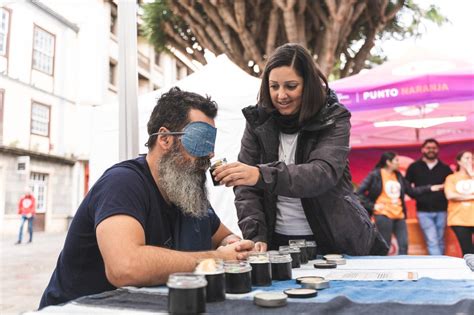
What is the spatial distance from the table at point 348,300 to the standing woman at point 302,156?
560 mm

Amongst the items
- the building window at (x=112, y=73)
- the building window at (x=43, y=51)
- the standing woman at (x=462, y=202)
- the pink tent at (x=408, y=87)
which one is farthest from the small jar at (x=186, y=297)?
the building window at (x=112, y=73)

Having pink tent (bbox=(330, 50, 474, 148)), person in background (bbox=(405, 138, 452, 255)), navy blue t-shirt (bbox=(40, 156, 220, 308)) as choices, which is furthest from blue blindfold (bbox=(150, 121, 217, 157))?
person in background (bbox=(405, 138, 452, 255))

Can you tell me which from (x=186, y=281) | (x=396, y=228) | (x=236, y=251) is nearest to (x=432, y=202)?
(x=396, y=228)

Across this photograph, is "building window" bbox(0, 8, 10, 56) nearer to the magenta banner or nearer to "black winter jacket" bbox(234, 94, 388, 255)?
"black winter jacket" bbox(234, 94, 388, 255)

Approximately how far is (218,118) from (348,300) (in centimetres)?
349

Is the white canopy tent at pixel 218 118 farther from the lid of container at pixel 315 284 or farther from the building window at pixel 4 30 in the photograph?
the lid of container at pixel 315 284

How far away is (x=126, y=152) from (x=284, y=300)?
2.12 m

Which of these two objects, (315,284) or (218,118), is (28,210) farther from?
(315,284)

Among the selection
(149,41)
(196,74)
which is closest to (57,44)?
(196,74)

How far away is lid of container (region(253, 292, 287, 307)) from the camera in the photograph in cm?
101

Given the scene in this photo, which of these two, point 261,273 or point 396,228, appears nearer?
point 261,273

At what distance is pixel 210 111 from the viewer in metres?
1.79

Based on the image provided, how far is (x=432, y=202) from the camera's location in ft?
18.0

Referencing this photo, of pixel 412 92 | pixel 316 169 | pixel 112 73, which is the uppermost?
pixel 112 73
